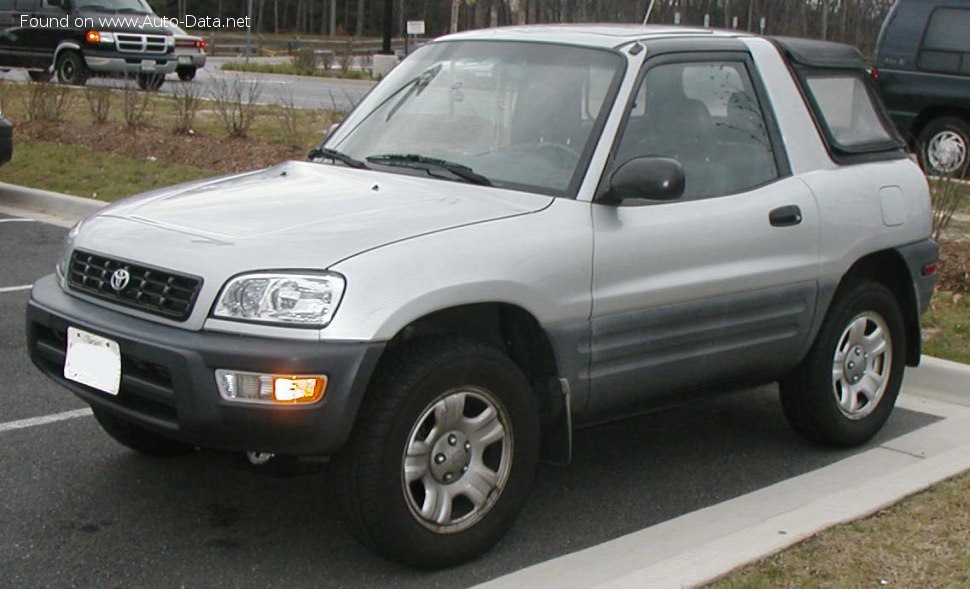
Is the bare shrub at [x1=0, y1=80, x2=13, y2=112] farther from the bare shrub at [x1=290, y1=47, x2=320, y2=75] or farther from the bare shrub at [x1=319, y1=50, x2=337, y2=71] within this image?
the bare shrub at [x1=319, y1=50, x2=337, y2=71]

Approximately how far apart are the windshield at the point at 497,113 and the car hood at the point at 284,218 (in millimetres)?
180

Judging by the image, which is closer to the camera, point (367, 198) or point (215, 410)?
point (215, 410)

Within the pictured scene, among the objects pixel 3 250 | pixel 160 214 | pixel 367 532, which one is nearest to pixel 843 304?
pixel 367 532

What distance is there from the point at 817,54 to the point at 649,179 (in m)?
1.63

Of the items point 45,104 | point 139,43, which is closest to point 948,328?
point 45,104

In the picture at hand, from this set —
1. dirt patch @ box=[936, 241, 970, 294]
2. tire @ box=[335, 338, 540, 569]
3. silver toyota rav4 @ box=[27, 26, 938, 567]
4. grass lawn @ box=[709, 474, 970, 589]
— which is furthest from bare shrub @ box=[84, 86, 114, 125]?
grass lawn @ box=[709, 474, 970, 589]

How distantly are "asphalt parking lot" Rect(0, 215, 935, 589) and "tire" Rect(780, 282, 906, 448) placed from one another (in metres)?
0.16

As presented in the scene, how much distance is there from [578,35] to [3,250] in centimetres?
597

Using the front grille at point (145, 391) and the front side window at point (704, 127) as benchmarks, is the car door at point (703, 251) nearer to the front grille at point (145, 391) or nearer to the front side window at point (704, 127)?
the front side window at point (704, 127)

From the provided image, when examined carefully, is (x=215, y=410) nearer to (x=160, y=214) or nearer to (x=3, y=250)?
(x=160, y=214)

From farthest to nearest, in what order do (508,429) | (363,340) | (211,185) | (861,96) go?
(861,96)
(211,185)
(508,429)
(363,340)

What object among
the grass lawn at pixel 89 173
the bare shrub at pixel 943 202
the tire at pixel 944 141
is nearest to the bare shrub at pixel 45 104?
the grass lawn at pixel 89 173

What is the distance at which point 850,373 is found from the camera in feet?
19.1

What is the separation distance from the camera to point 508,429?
4.44 meters
